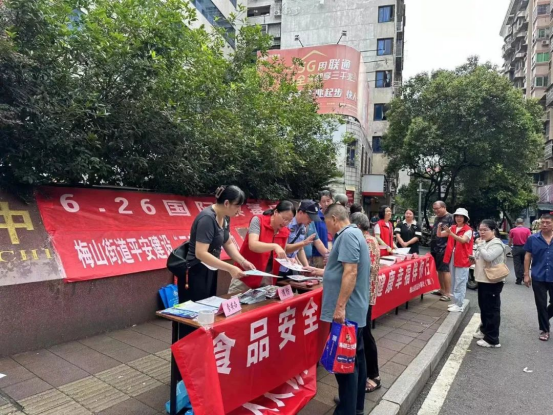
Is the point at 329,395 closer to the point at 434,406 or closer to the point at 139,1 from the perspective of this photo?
the point at 434,406

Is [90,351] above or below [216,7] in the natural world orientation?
below

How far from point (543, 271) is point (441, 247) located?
2074 millimetres

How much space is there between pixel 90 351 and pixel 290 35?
27.9 metres

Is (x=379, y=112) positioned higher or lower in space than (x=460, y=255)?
higher

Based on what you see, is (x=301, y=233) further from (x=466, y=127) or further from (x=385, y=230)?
(x=466, y=127)

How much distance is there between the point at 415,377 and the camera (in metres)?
3.60

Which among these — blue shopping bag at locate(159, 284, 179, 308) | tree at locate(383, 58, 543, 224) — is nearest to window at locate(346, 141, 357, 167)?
tree at locate(383, 58, 543, 224)

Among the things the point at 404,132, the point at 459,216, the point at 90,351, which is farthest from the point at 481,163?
the point at 90,351

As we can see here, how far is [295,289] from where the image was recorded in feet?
11.7

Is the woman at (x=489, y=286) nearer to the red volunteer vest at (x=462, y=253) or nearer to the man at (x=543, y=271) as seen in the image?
the man at (x=543, y=271)

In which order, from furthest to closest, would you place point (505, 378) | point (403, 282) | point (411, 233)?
point (411, 233) → point (403, 282) → point (505, 378)

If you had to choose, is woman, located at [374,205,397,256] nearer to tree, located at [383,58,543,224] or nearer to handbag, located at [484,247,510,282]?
handbag, located at [484,247,510,282]

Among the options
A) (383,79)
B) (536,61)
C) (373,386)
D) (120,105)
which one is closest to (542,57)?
(536,61)

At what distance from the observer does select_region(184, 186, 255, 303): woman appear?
2787 millimetres
